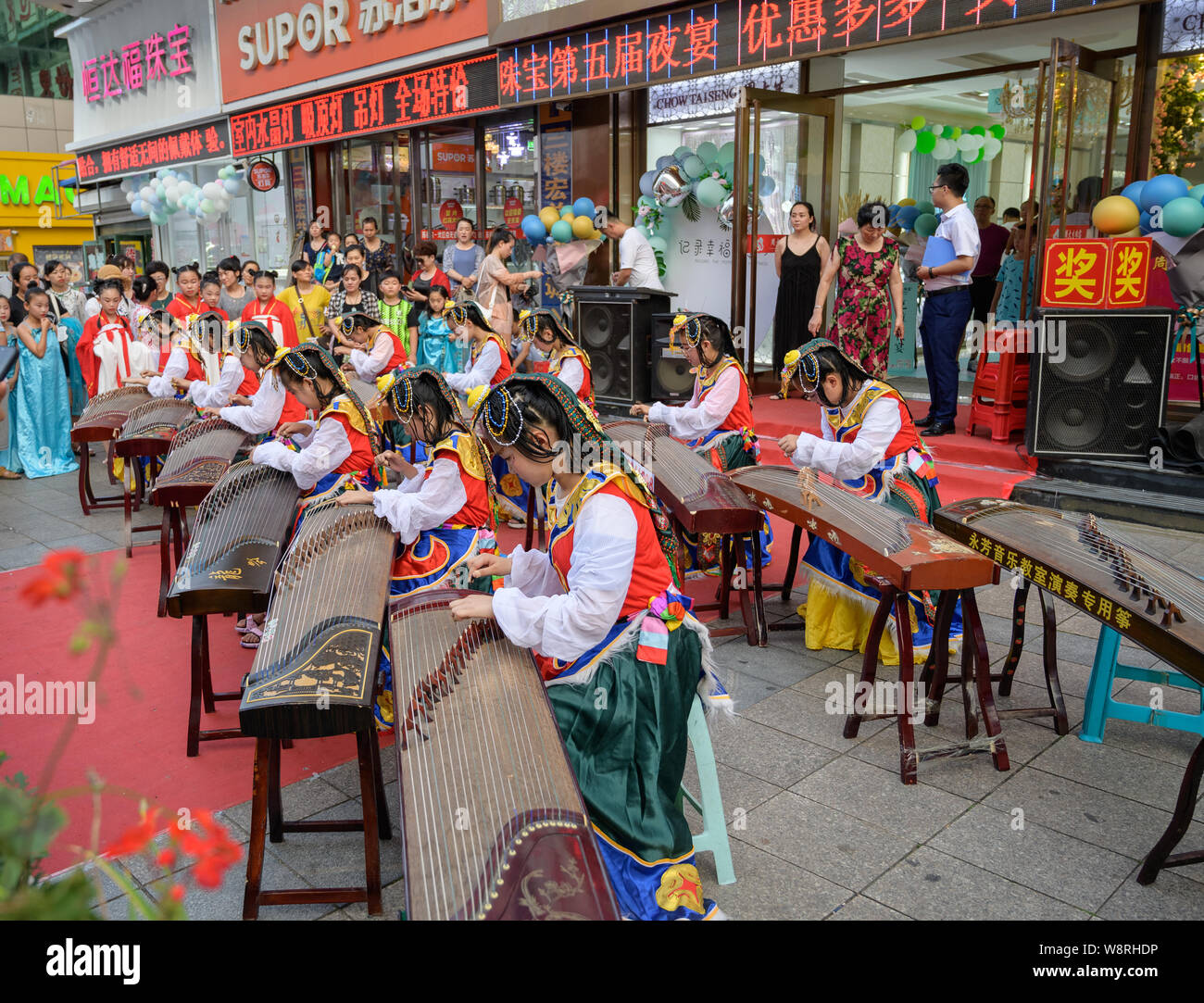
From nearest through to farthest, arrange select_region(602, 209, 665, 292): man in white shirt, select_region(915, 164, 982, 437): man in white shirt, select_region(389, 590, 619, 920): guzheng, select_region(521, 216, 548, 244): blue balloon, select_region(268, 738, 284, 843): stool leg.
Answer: select_region(389, 590, 619, 920): guzheng, select_region(268, 738, 284, 843): stool leg, select_region(915, 164, 982, 437): man in white shirt, select_region(602, 209, 665, 292): man in white shirt, select_region(521, 216, 548, 244): blue balloon

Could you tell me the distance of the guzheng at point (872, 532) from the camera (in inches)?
119

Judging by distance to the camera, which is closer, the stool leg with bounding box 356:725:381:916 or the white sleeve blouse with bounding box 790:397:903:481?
the stool leg with bounding box 356:725:381:916

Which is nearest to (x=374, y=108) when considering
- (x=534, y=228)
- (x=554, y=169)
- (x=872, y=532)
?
(x=554, y=169)

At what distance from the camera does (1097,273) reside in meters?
5.68

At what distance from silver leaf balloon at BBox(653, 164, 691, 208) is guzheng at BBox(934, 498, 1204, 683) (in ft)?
20.9

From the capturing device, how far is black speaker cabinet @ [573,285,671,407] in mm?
8727

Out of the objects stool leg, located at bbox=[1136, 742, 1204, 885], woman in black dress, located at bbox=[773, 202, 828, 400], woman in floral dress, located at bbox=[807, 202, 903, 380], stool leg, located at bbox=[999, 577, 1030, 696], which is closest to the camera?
stool leg, located at bbox=[1136, 742, 1204, 885]

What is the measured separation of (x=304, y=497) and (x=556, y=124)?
24.7 feet

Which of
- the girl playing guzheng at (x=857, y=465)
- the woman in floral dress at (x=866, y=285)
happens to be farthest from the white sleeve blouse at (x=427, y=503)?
the woman in floral dress at (x=866, y=285)

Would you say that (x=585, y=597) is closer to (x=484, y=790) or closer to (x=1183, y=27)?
(x=484, y=790)

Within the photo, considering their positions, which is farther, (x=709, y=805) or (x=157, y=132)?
(x=157, y=132)

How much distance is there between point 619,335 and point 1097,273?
13.7 feet

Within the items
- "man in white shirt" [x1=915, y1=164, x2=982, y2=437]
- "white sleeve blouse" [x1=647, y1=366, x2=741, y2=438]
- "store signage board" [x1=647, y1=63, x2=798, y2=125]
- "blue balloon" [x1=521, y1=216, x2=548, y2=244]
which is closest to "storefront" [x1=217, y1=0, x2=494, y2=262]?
"blue balloon" [x1=521, y1=216, x2=548, y2=244]

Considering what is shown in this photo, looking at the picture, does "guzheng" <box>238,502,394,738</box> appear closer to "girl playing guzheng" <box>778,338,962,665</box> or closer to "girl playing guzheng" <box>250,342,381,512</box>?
"girl playing guzheng" <box>250,342,381,512</box>
